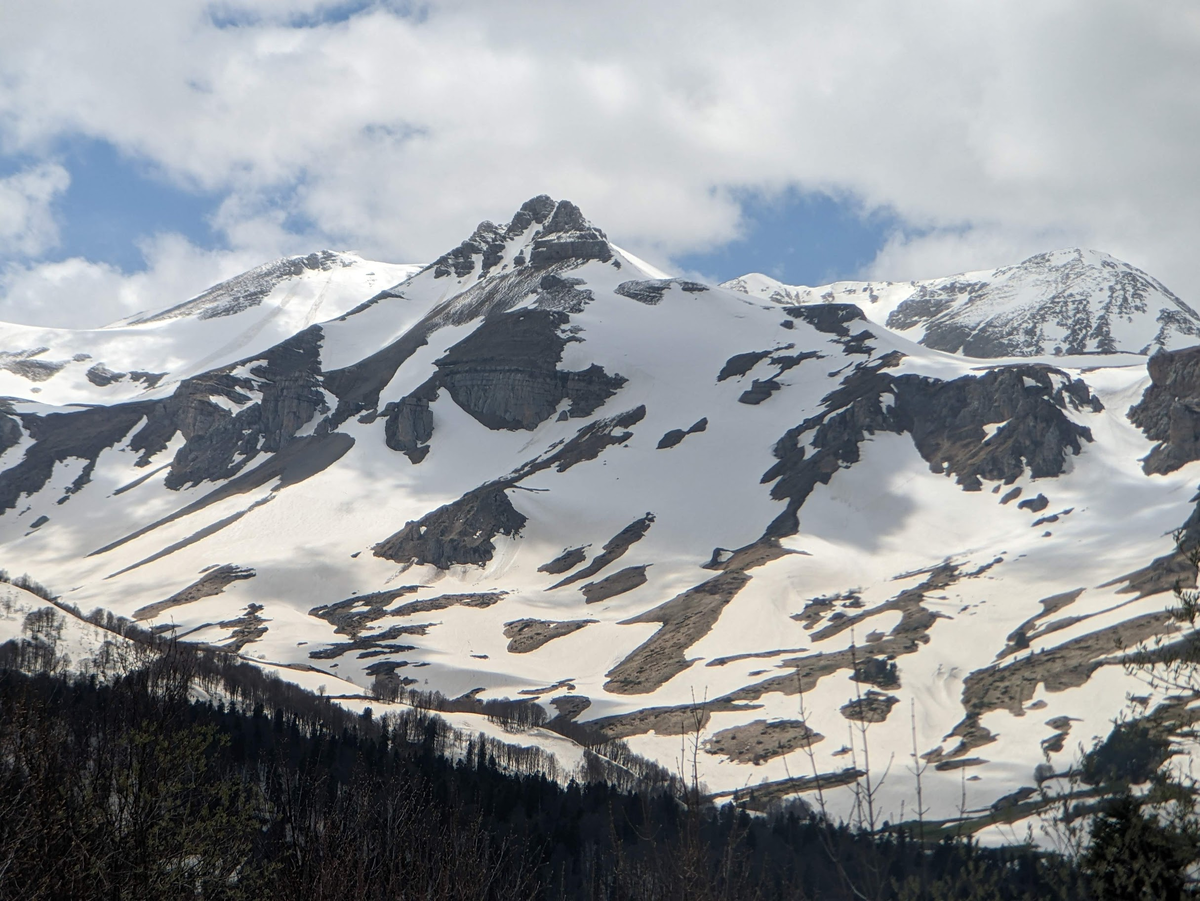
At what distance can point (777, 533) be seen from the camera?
5989 inches

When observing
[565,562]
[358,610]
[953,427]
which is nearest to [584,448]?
[565,562]

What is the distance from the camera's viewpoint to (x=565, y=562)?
15825 cm

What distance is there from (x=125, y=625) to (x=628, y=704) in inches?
2360

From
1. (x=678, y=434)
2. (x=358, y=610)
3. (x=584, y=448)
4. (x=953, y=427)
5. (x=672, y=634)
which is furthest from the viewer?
(x=584, y=448)

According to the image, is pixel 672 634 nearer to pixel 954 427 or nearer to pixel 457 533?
pixel 457 533

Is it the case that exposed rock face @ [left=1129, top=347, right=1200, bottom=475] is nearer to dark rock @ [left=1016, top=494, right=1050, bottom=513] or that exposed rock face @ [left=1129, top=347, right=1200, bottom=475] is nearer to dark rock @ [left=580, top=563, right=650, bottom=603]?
dark rock @ [left=1016, top=494, right=1050, bottom=513]

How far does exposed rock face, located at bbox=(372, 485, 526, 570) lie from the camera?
163250 mm

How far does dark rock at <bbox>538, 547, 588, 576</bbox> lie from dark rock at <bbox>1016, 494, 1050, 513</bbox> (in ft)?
200

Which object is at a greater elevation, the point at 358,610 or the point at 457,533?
the point at 457,533

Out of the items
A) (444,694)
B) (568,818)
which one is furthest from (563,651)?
(568,818)

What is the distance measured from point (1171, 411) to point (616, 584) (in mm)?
84440

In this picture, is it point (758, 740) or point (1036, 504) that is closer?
point (758, 740)

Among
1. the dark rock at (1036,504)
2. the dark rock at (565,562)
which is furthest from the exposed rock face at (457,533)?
the dark rock at (1036,504)

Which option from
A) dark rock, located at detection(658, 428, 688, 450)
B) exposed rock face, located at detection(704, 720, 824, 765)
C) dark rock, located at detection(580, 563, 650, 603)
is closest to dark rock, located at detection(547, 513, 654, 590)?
dark rock, located at detection(580, 563, 650, 603)
